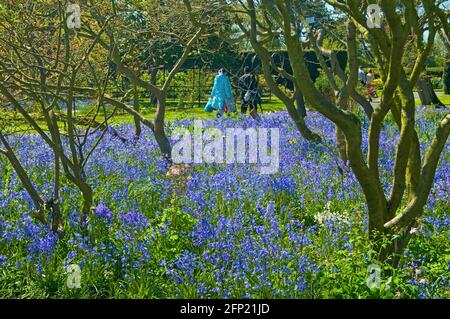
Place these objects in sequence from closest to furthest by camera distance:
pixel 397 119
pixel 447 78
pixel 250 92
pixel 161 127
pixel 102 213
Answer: pixel 397 119
pixel 102 213
pixel 161 127
pixel 250 92
pixel 447 78

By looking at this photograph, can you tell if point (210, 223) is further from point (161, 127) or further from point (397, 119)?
point (161, 127)

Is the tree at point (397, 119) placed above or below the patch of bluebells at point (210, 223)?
above

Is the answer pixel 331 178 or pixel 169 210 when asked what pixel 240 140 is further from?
pixel 169 210

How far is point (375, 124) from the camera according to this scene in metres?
4.32

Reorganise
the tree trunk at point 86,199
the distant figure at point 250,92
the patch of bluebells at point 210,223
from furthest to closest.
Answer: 1. the distant figure at point 250,92
2. the tree trunk at point 86,199
3. the patch of bluebells at point 210,223

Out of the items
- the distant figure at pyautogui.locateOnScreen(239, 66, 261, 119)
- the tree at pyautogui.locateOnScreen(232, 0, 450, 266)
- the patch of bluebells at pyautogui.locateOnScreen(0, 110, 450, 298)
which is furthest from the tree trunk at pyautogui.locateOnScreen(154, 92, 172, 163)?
the tree at pyautogui.locateOnScreen(232, 0, 450, 266)

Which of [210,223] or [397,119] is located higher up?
[397,119]

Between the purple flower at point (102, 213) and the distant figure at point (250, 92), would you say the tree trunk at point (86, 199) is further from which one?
the distant figure at point (250, 92)

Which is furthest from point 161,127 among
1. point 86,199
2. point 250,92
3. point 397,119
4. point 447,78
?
point 447,78

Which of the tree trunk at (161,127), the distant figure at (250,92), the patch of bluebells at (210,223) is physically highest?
the distant figure at (250,92)

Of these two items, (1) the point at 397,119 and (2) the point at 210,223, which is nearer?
(1) the point at 397,119

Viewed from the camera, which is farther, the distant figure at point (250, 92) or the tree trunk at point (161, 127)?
the distant figure at point (250, 92)

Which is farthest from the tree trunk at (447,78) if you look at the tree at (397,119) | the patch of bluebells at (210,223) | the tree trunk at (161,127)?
the tree at (397,119)
